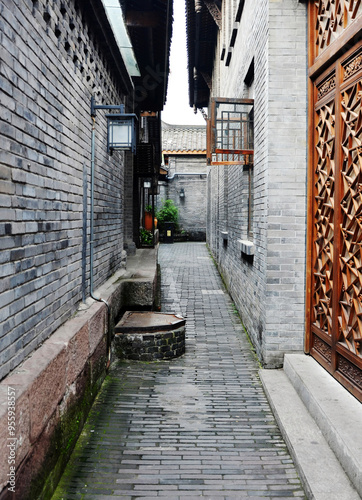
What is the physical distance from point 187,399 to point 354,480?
1923 millimetres

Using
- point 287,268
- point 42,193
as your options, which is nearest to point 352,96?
point 287,268

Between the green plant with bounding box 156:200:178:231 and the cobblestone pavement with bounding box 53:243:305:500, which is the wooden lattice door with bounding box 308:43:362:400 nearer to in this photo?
→ the cobblestone pavement with bounding box 53:243:305:500

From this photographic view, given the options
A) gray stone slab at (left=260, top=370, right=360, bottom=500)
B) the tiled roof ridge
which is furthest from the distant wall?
gray stone slab at (left=260, top=370, right=360, bottom=500)

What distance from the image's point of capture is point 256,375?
4.92m

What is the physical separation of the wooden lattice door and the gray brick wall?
235cm

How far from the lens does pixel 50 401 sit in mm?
2807

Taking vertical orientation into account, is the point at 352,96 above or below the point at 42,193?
above

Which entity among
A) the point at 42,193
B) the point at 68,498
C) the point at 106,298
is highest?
the point at 42,193

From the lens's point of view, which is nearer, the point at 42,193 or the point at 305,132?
the point at 42,193

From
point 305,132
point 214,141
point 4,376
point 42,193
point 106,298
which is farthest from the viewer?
point 214,141

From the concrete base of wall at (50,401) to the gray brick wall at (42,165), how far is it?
0.13 m

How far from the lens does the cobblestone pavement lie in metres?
2.92

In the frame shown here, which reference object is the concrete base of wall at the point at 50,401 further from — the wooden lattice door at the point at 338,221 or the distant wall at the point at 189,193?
the distant wall at the point at 189,193

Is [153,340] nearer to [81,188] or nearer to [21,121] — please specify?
[81,188]
